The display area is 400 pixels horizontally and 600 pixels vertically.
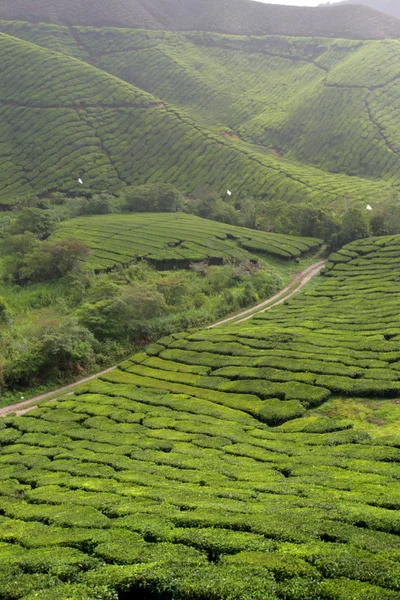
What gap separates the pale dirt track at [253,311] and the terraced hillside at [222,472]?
2890 millimetres

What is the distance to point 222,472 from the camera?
2312 cm

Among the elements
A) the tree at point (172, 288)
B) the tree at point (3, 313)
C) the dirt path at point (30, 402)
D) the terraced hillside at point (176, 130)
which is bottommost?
the dirt path at point (30, 402)

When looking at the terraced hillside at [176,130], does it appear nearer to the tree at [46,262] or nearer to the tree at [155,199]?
the tree at [155,199]

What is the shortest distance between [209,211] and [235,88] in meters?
65.7

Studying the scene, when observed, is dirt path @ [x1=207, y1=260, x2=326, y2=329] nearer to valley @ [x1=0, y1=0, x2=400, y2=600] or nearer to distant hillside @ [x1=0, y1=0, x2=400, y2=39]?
valley @ [x1=0, y1=0, x2=400, y2=600]

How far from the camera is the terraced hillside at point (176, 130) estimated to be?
309ft

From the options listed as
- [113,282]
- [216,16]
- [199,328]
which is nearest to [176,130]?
[113,282]

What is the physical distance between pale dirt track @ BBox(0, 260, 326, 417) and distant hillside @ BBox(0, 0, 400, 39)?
125044mm

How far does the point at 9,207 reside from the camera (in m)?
85.4

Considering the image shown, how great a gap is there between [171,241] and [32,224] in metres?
17.7

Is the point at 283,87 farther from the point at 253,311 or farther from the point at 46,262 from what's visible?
the point at 253,311

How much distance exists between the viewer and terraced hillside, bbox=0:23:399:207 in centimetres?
9425

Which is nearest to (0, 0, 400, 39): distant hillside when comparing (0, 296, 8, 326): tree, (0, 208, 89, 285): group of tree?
(0, 208, 89, 285): group of tree

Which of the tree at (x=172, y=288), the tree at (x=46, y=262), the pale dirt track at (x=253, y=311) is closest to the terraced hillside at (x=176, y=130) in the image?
the pale dirt track at (x=253, y=311)
